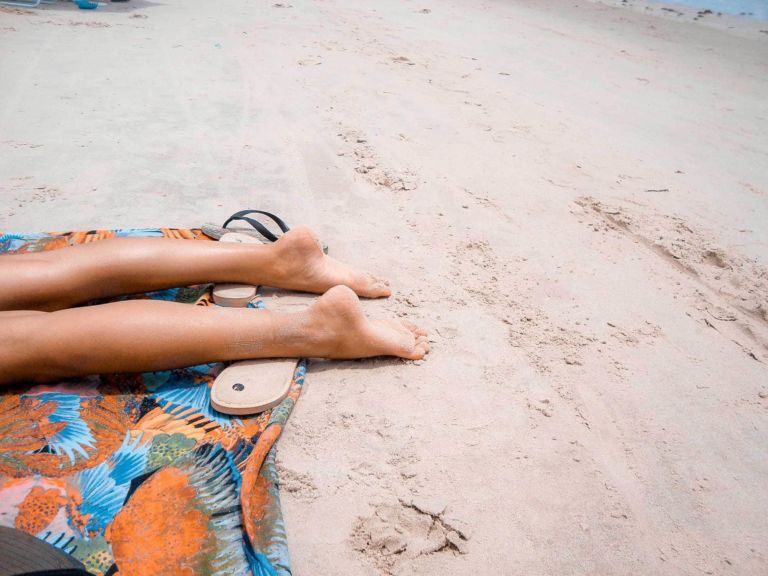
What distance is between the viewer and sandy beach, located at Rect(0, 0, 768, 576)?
1.41 metres

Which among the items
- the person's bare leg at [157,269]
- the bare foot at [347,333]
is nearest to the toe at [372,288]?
the person's bare leg at [157,269]

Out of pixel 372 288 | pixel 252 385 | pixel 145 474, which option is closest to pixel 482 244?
pixel 372 288

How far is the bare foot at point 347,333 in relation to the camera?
1.70 m

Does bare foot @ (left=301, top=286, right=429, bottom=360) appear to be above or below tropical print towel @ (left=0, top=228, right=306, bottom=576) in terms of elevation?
above

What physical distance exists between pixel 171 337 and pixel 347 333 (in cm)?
58

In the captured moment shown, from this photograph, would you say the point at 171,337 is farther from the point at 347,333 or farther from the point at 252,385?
the point at 347,333

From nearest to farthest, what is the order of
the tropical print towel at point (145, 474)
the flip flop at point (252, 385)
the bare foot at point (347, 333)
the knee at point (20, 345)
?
the tropical print towel at point (145, 474) < the knee at point (20, 345) < the flip flop at point (252, 385) < the bare foot at point (347, 333)

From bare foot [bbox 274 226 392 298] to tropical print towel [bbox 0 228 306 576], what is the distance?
0.38 meters

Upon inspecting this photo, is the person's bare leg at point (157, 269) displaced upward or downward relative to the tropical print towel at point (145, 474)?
upward

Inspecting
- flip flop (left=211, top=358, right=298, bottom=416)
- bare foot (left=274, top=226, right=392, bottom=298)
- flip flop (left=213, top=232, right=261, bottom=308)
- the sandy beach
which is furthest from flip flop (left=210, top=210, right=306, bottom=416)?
bare foot (left=274, top=226, right=392, bottom=298)

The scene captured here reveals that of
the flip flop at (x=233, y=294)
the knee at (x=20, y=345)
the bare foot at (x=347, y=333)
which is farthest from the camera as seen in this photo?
the flip flop at (x=233, y=294)

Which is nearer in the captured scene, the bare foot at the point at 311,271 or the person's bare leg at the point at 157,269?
the person's bare leg at the point at 157,269

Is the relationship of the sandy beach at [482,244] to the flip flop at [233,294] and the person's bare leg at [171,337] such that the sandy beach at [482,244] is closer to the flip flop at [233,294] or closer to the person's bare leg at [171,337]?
the person's bare leg at [171,337]

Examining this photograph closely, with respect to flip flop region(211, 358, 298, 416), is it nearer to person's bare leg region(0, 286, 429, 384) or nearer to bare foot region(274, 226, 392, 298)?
person's bare leg region(0, 286, 429, 384)
